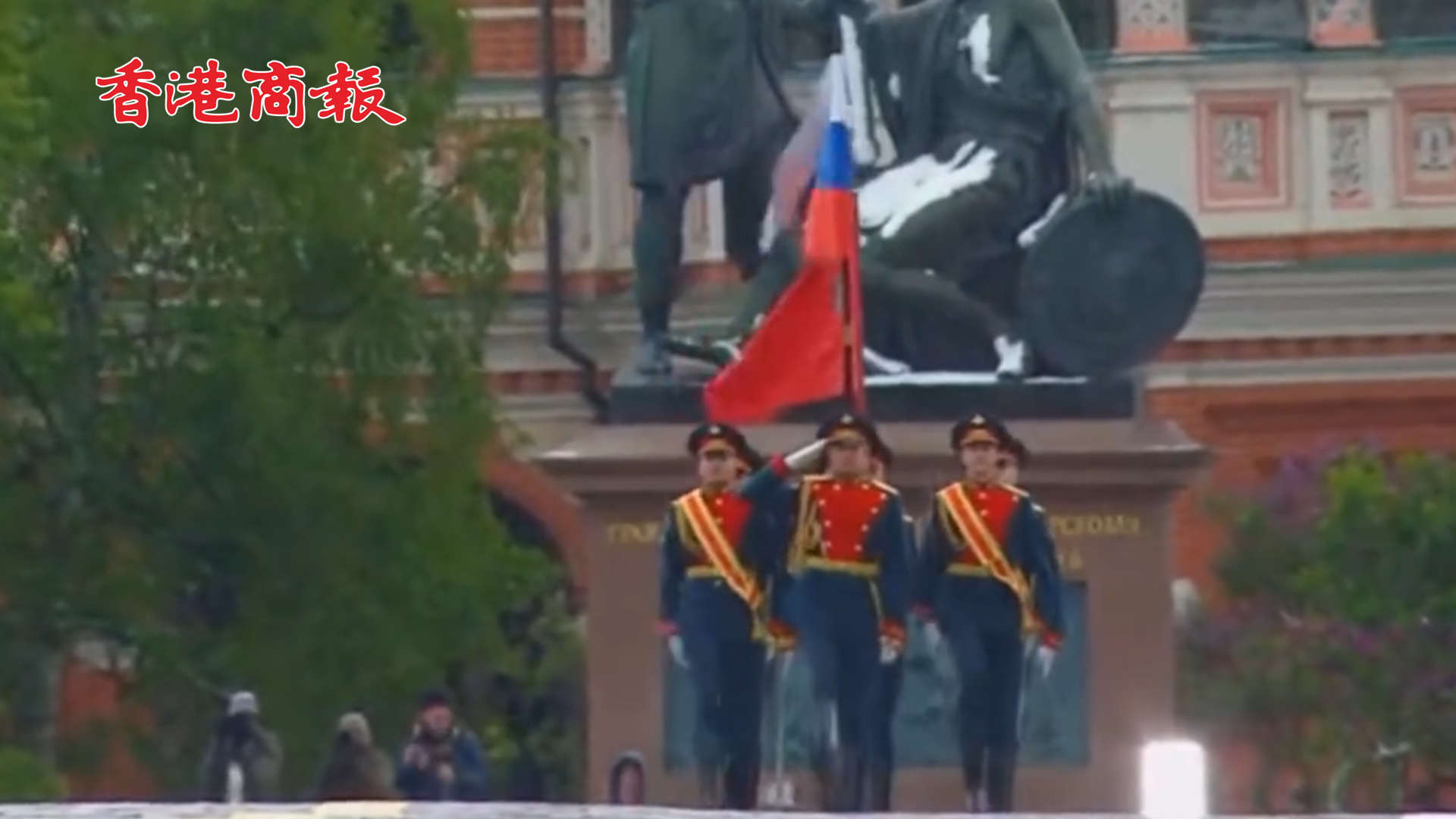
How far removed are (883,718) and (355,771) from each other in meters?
2.73

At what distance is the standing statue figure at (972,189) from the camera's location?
810 inches

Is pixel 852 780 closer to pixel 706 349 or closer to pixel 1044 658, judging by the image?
pixel 1044 658

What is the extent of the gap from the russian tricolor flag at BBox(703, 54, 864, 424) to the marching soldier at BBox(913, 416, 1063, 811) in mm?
895

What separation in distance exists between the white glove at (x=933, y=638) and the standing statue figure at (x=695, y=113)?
5.69ft

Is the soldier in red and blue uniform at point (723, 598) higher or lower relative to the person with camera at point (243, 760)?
higher

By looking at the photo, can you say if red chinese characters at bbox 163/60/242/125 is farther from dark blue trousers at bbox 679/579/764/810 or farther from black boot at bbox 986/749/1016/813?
black boot at bbox 986/749/1016/813

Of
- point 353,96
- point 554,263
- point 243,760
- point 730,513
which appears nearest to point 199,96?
point 353,96

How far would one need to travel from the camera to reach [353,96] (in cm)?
2447

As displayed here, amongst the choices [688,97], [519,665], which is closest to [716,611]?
[688,97]

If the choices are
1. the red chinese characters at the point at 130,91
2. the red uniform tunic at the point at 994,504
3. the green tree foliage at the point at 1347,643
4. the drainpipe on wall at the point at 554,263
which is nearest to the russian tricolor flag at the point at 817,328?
the red uniform tunic at the point at 994,504

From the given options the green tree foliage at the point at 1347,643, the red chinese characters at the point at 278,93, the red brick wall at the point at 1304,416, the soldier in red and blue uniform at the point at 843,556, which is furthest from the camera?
the red brick wall at the point at 1304,416

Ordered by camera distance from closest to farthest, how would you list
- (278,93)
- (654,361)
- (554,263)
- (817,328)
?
(817,328) < (654,361) < (278,93) < (554,263)

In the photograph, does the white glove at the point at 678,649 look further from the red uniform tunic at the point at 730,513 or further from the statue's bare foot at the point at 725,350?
the statue's bare foot at the point at 725,350

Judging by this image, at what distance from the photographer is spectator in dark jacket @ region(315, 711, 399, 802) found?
20375 mm
